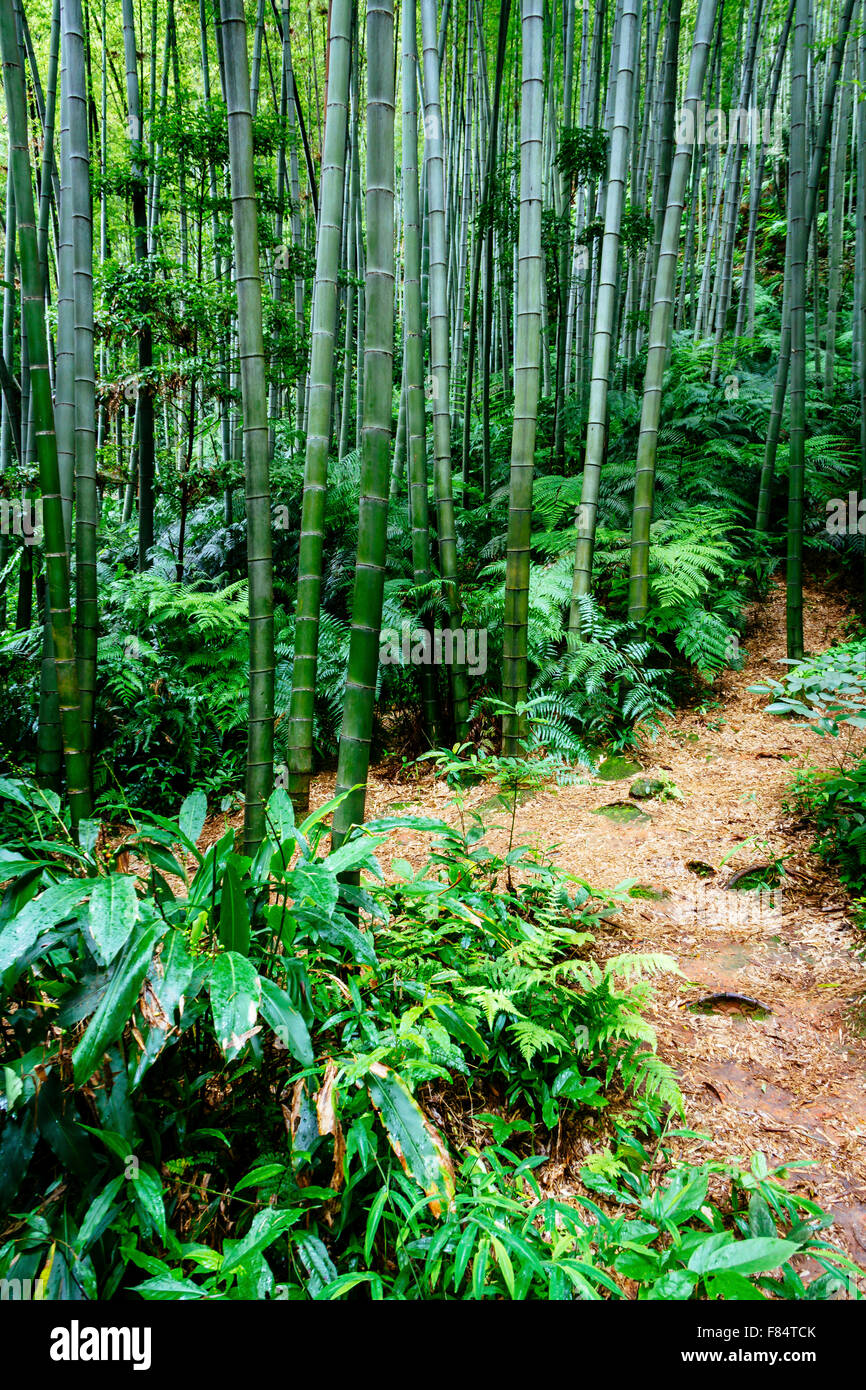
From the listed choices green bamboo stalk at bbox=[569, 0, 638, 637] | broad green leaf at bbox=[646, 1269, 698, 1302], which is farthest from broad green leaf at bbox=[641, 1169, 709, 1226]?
green bamboo stalk at bbox=[569, 0, 638, 637]

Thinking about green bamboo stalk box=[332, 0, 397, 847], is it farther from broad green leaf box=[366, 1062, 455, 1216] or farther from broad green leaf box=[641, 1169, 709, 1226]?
broad green leaf box=[641, 1169, 709, 1226]

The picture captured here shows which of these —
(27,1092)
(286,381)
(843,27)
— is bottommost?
(27,1092)

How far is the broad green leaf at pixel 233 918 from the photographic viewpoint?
117cm

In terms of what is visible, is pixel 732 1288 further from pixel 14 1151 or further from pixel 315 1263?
pixel 14 1151

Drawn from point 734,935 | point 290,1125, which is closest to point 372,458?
point 290,1125

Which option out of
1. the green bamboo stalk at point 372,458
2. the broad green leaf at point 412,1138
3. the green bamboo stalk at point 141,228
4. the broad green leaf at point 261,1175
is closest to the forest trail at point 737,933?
the broad green leaf at point 412,1138

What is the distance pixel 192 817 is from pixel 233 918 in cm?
39

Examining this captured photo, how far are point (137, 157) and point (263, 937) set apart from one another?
4566 millimetres

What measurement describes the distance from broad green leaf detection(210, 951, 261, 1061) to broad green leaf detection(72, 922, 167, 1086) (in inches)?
4.3

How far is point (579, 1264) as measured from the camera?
1.08 meters

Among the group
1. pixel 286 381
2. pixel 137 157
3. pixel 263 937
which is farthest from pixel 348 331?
pixel 263 937

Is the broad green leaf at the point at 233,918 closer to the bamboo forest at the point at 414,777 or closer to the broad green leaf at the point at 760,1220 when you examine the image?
the bamboo forest at the point at 414,777

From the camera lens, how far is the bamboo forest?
1122mm
